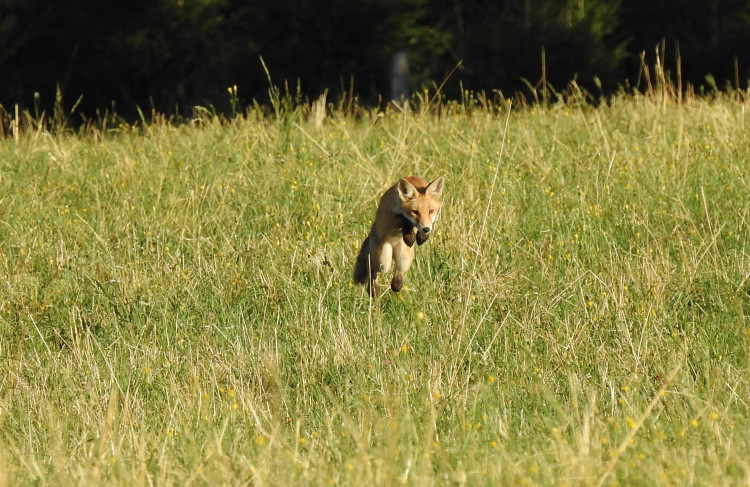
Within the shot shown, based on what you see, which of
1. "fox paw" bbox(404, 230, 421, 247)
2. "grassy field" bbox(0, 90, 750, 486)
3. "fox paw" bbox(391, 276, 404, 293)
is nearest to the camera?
"grassy field" bbox(0, 90, 750, 486)

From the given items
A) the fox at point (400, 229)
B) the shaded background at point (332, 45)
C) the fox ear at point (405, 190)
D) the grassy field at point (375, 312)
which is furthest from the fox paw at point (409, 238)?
the shaded background at point (332, 45)

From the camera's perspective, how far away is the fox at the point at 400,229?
5.50 m

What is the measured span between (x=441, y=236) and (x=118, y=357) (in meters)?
2.30

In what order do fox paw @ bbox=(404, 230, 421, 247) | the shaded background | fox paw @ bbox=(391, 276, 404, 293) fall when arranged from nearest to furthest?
1. fox paw @ bbox=(404, 230, 421, 247)
2. fox paw @ bbox=(391, 276, 404, 293)
3. the shaded background

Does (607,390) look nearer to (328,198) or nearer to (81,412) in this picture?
(81,412)

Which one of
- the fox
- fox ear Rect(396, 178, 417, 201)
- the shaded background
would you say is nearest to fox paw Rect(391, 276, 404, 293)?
the fox

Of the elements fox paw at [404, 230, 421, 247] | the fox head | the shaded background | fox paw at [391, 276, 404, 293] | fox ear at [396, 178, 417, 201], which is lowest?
the shaded background

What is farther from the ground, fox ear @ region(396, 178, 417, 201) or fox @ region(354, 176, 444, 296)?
fox ear @ region(396, 178, 417, 201)

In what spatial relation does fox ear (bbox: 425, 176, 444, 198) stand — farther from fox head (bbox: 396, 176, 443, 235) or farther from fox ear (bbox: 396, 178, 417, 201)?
fox ear (bbox: 396, 178, 417, 201)

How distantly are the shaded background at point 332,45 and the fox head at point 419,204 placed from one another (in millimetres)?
16666

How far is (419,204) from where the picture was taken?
217 inches

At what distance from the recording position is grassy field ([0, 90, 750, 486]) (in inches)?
148

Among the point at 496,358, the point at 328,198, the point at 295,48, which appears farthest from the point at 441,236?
the point at 295,48

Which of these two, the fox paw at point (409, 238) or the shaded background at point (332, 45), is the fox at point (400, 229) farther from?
the shaded background at point (332, 45)
